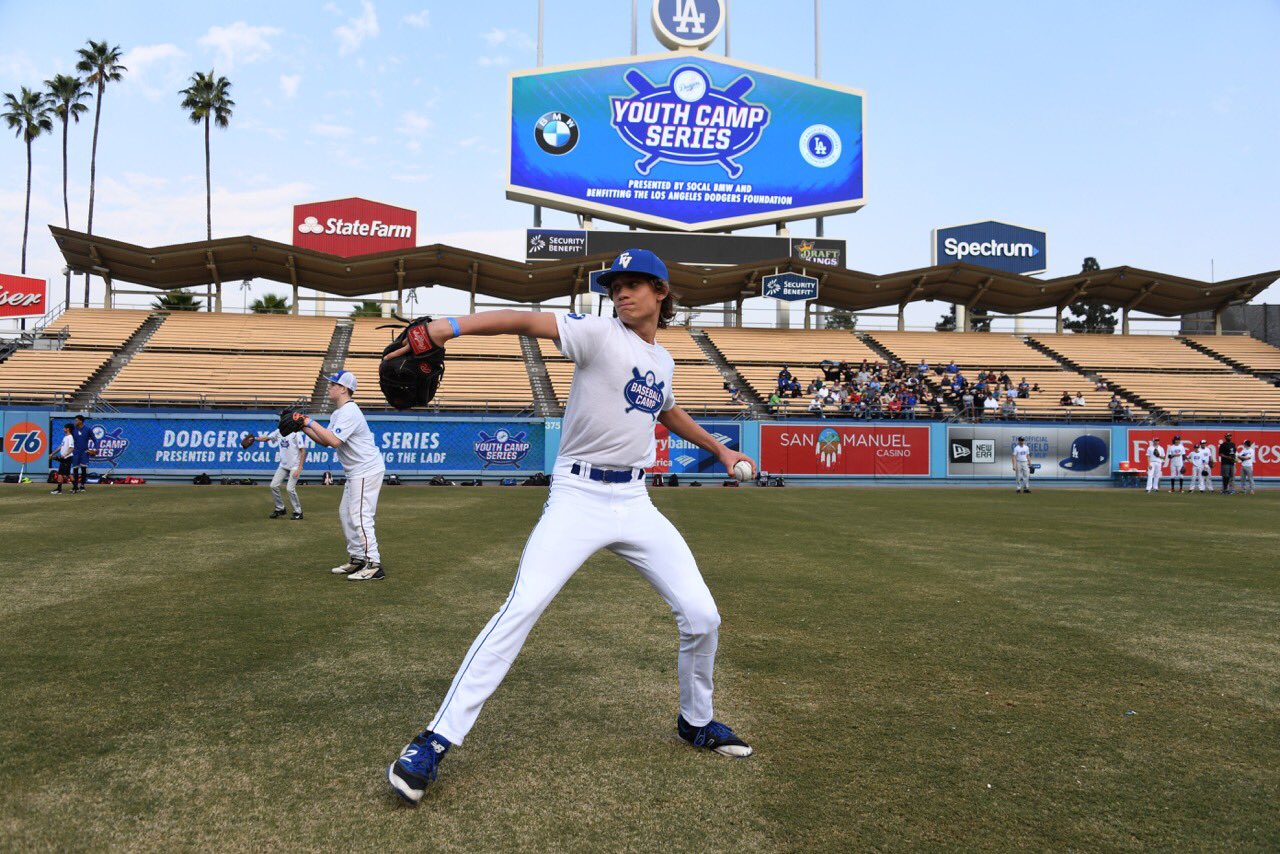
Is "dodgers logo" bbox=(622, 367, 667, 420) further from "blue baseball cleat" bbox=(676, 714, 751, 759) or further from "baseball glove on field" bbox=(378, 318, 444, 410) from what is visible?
"blue baseball cleat" bbox=(676, 714, 751, 759)

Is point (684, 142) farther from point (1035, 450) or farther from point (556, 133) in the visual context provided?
point (1035, 450)

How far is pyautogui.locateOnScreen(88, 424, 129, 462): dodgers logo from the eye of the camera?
24.9 m

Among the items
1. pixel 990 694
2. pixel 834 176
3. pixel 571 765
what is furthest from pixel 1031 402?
pixel 571 765

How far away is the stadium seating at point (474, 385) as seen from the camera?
28.8 meters

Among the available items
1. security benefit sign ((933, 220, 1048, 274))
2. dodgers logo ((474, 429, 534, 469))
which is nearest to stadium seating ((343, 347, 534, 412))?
dodgers logo ((474, 429, 534, 469))

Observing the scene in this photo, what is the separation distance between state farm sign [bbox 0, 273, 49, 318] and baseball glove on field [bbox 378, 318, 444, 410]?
38930 millimetres

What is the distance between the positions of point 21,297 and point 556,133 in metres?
23.9

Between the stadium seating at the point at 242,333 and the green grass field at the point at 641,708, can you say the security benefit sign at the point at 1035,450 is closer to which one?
the green grass field at the point at 641,708

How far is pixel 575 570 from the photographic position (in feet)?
12.5

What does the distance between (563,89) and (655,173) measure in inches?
229

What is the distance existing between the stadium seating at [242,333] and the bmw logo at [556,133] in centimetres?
1311

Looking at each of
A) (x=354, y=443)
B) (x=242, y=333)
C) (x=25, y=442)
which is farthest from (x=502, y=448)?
(x=354, y=443)

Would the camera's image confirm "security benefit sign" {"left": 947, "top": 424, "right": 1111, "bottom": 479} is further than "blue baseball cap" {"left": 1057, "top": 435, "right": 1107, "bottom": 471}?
No

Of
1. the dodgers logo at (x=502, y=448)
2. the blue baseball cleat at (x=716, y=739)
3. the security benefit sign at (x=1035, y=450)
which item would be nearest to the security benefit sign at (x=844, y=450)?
the security benefit sign at (x=1035, y=450)
